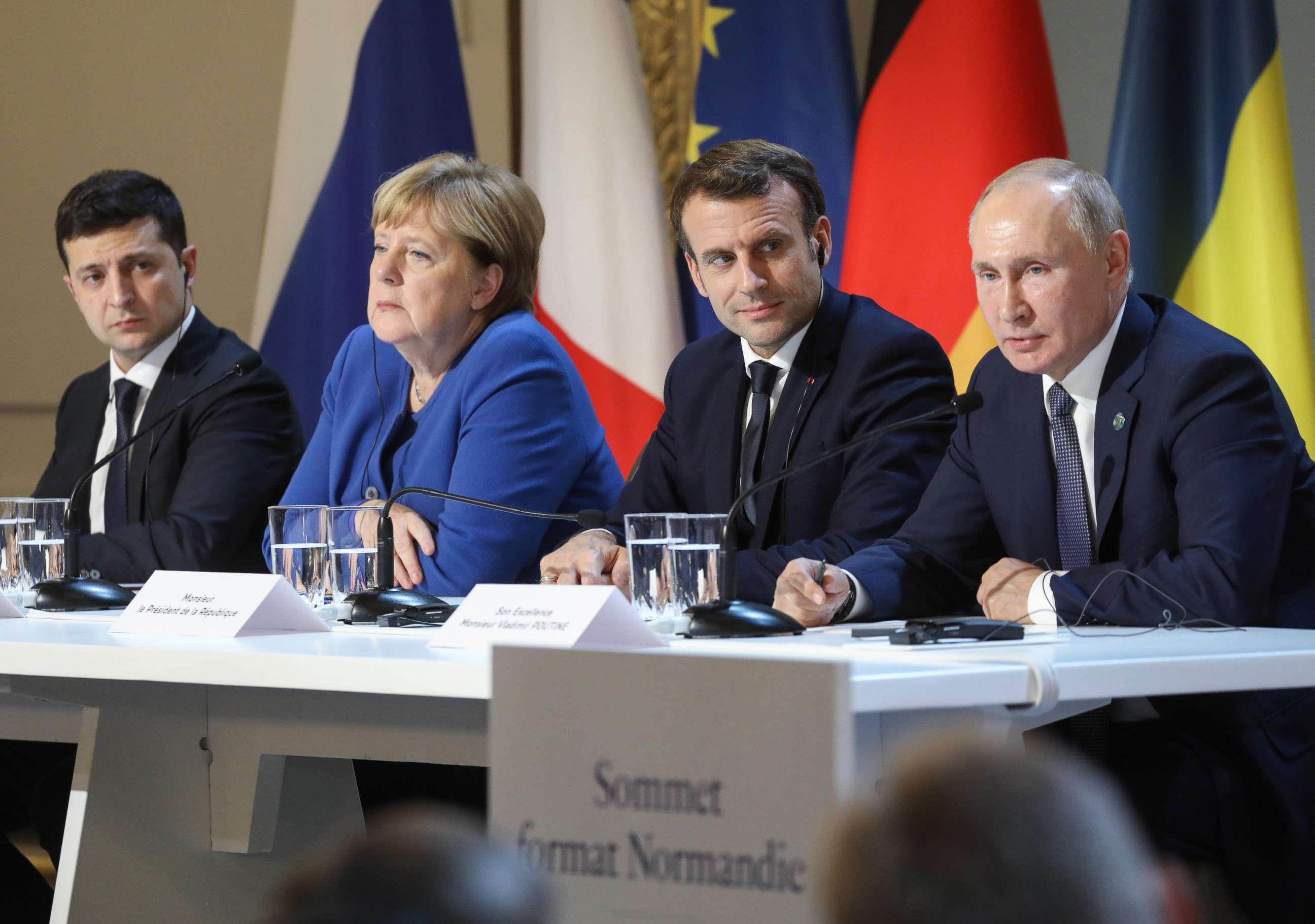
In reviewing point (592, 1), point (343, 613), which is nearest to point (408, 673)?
point (343, 613)

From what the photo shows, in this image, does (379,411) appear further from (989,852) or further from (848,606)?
(989,852)

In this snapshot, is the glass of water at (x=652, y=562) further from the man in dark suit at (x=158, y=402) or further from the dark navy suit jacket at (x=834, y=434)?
the man in dark suit at (x=158, y=402)

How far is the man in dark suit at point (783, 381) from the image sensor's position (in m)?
2.60

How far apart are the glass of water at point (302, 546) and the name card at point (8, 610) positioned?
351mm

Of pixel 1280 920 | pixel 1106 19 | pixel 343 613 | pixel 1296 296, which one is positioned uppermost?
pixel 1106 19

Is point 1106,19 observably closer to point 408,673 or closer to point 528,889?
point 408,673

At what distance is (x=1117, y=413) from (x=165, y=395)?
2.15m

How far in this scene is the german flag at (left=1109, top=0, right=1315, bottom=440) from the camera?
320 cm

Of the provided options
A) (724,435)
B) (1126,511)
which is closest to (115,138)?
(724,435)

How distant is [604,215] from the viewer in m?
3.93

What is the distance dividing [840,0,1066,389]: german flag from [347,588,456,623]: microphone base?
174cm

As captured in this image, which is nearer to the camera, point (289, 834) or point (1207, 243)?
point (289, 834)

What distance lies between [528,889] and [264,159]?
4.77m

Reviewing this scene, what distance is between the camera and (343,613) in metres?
2.04
